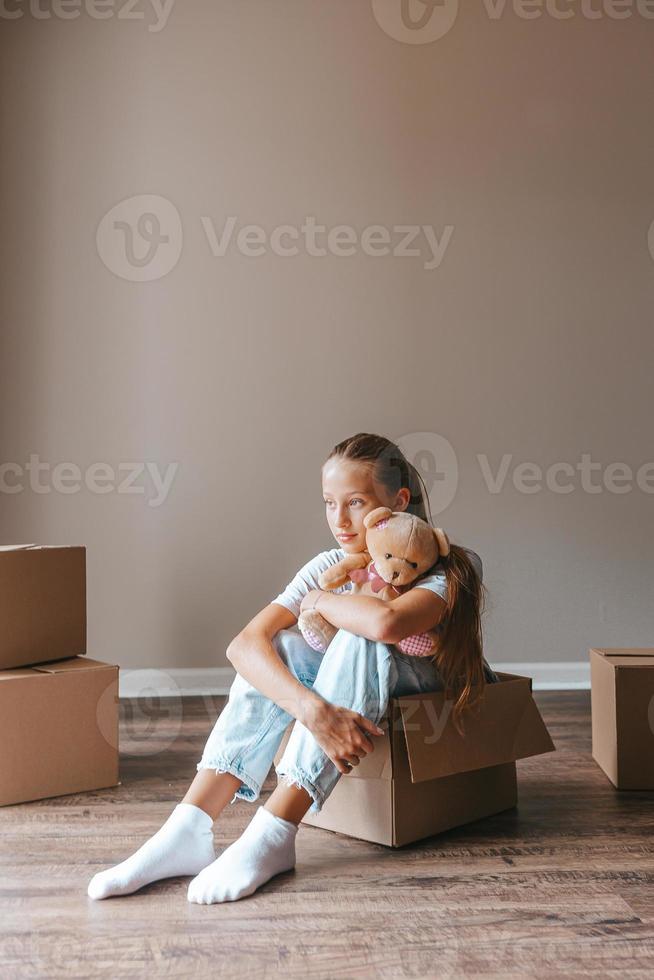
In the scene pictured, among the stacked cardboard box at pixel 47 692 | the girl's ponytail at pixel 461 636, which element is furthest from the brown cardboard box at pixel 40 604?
the girl's ponytail at pixel 461 636

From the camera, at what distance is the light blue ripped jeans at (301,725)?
58.6 inches

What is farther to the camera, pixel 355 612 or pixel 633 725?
pixel 633 725

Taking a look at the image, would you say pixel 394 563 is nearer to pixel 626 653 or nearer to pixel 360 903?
pixel 360 903

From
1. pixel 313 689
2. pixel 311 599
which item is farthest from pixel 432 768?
pixel 311 599

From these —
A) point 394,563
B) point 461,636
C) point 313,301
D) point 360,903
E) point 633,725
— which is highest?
point 313,301

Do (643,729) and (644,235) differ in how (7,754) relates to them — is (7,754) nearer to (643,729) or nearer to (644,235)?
(643,729)

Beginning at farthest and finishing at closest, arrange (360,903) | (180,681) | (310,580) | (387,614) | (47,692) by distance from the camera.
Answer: (180,681)
(47,692)
(310,580)
(387,614)
(360,903)

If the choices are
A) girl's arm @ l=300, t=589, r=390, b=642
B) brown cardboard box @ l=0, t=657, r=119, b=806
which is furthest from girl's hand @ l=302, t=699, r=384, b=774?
A: brown cardboard box @ l=0, t=657, r=119, b=806

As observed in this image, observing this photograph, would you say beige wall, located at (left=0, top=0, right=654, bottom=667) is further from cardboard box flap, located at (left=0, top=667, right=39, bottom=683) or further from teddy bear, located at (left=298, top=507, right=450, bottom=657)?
teddy bear, located at (left=298, top=507, right=450, bottom=657)

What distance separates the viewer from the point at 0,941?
1.26m

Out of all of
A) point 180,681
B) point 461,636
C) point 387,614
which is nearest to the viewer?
point 387,614

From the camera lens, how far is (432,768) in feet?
5.13

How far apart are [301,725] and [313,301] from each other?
176cm

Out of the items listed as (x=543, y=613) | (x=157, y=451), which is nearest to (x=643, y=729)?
(x=543, y=613)
